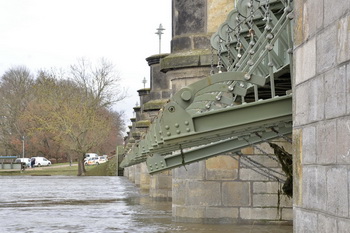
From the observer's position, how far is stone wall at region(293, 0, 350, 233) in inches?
231

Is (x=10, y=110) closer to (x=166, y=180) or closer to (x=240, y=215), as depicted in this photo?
(x=166, y=180)

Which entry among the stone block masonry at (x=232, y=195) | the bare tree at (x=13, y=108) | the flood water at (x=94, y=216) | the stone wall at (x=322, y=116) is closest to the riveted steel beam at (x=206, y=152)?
the flood water at (x=94, y=216)

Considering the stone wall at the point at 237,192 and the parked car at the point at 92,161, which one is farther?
the parked car at the point at 92,161

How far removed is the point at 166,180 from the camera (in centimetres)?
2425

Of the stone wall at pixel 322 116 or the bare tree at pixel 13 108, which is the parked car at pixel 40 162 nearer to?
the bare tree at pixel 13 108

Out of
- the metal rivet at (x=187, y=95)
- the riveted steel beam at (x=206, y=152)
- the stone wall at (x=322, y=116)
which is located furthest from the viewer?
the riveted steel beam at (x=206, y=152)

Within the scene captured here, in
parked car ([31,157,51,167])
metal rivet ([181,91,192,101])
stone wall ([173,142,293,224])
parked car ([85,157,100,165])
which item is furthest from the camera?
parked car ([85,157,100,165])

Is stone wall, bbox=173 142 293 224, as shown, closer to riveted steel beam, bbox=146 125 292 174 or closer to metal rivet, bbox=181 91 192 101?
riveted steel beam, bbox=146 125 292 174

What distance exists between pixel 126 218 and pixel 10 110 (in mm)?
62472

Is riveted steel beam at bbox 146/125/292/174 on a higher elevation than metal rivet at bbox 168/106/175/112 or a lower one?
lower

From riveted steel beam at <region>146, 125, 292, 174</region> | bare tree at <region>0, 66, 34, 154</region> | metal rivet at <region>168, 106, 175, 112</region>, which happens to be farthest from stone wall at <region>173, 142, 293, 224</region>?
bare tree at <region>0, 66, 34, 154</region>

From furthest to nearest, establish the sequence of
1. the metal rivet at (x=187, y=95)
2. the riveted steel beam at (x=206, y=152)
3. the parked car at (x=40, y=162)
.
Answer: the parked car at (x=40, y=162) < the riveted steel beam at (x=206, y=152) < the metal rivet at (x=187, y=95)

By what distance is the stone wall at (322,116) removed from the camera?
5.88 meters

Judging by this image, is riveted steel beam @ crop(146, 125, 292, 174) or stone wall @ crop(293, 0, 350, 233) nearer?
stone wall @ crop(293, 0, 350, 233)
